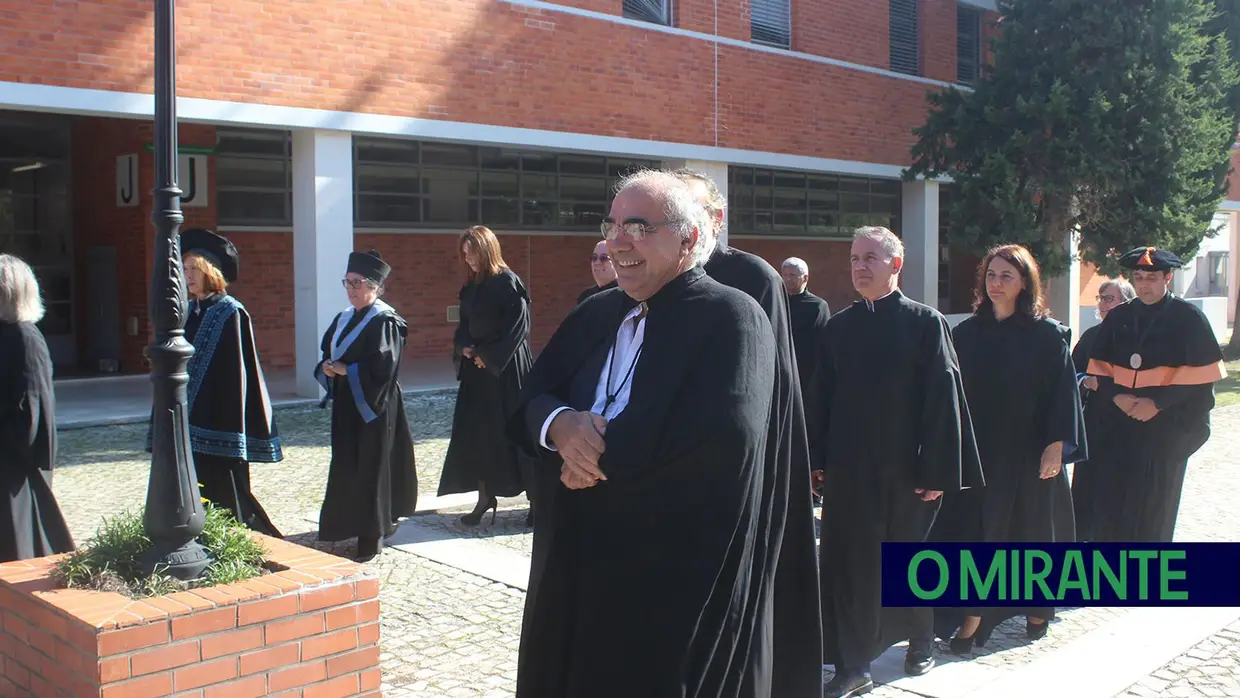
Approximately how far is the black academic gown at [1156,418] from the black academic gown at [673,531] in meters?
4.46

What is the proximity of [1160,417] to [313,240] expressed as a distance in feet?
33.9

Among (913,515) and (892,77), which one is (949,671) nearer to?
(913,515)

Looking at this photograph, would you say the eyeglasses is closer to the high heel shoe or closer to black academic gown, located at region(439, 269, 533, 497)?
black academic gown, located at region(439, 269, 533, 497)

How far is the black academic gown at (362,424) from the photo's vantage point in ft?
22.8

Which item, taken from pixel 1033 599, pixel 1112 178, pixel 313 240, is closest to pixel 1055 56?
pixel 1112 178

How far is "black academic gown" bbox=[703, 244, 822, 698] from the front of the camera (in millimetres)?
3117

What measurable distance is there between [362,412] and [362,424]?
118mm

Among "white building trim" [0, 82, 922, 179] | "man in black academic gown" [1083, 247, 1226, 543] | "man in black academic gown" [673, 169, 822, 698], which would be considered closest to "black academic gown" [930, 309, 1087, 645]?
"man in black academic gown" [1083, 247, 1226, 543]

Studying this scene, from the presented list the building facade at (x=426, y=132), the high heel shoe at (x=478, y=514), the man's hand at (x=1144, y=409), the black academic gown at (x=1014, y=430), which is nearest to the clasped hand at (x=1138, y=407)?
the man's hand at (x=1144, y=409)

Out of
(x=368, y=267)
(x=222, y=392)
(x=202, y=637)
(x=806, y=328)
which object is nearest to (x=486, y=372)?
(x=368, y=267)

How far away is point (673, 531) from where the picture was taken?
9.27ft

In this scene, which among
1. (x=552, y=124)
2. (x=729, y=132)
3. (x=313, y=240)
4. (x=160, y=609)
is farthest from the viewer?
(x=729, y=132)

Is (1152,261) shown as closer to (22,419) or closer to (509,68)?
(22,419)

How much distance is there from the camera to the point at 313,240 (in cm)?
1409
